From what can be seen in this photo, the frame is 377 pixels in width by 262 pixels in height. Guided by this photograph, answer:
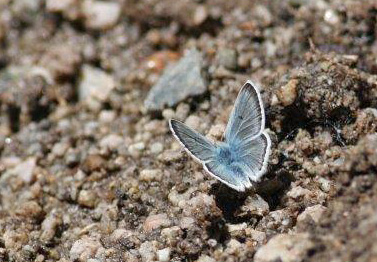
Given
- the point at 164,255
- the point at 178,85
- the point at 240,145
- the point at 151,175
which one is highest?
the point at 178,85

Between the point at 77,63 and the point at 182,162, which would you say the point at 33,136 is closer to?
the point at 77,63

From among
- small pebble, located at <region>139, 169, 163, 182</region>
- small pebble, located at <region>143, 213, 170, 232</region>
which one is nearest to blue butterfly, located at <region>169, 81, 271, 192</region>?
small pebble, located at <region>143, 213, 170, 232</region>

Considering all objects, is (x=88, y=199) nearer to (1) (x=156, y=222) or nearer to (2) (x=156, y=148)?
(2) (x=156, y=148)

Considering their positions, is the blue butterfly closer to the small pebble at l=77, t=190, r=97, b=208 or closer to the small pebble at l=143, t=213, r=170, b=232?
the small pebble at l=143, t=213, r=170, b=232

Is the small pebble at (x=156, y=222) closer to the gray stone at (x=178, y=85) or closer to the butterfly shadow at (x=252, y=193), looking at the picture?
the butterfly shadow at (x=252, y=193)

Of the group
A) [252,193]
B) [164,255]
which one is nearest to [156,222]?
[164,255]

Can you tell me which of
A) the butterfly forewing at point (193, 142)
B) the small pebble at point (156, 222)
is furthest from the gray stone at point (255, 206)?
the small pebble at point (156, 222)
